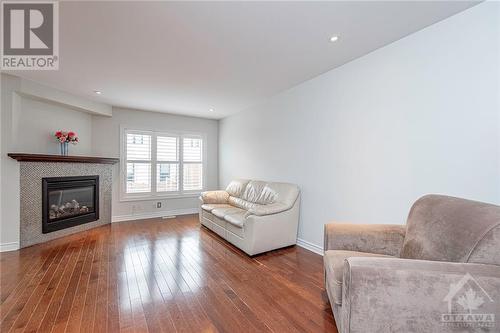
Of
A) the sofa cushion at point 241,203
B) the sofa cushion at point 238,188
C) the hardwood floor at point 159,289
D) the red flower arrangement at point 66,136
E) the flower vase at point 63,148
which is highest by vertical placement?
the red flower arrangement at point 66,136

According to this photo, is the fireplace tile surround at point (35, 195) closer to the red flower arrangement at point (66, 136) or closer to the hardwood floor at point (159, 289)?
the hardwood floor at point (159, 289)

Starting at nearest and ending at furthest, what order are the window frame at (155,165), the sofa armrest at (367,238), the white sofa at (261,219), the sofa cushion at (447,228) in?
the sofa cushion at (447,228), the sofa armrest at (367,238), the white sofa at (261,219), the window frame at (155,165)

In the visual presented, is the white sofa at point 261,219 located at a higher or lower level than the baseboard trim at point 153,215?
higher

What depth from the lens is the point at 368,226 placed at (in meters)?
1.96

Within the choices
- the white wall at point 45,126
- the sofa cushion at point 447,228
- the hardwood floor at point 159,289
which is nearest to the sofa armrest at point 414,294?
the sofa cushion at point 447,228

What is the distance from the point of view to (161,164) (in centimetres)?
524

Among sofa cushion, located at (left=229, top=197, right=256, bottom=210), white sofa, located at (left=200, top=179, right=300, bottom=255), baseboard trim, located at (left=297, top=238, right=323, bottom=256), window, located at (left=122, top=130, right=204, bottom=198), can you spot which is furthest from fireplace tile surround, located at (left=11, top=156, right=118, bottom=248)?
baseboard trim, located at (left=297, top=238, right=323, bottom=256)

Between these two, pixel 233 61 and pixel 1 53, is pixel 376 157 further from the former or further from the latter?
pixel 1 53

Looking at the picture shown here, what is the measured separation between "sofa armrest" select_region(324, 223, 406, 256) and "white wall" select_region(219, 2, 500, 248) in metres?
0.48

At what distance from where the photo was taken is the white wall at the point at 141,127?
4.64m

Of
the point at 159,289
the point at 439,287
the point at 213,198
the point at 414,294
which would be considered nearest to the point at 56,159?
the point at 213,198

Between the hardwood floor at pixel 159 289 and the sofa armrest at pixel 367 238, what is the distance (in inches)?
22.9

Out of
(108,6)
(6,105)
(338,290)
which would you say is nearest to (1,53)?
(6,105)

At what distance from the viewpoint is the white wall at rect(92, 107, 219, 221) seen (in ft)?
15.2
